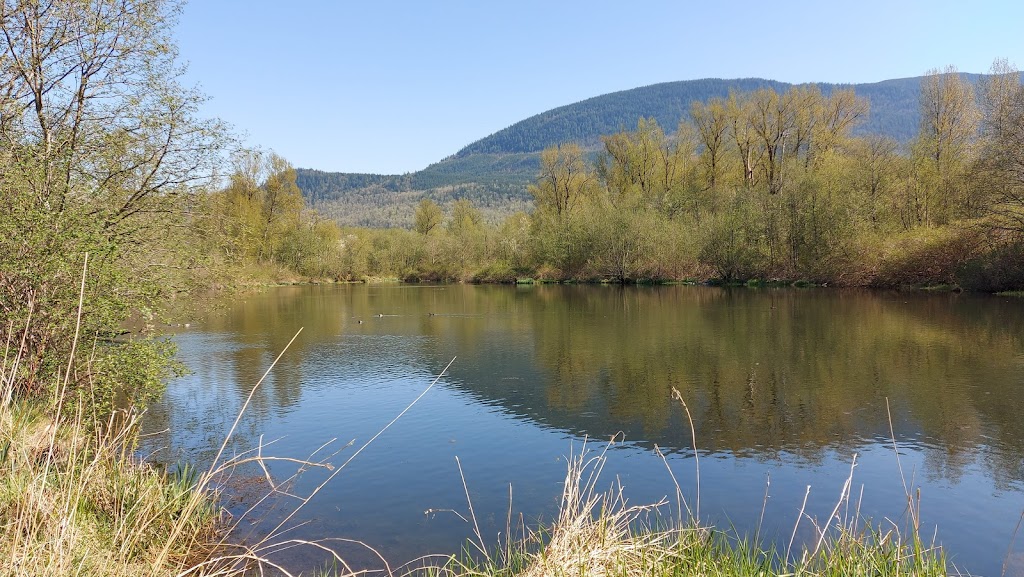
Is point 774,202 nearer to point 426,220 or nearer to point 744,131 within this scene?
point 744,131

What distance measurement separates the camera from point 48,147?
9.61m

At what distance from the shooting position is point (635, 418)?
13.3 m

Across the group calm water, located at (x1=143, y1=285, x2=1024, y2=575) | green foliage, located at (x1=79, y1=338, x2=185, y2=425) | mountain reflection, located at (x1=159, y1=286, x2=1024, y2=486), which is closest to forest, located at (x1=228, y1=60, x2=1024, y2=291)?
mountain reflection, located at (x1=159, y1=286, x2=1024, y2=486)

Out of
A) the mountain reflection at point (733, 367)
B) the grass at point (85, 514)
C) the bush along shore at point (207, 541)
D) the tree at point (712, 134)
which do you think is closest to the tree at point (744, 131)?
the tree at point (712, 134)

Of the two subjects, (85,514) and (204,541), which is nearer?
(85,514)

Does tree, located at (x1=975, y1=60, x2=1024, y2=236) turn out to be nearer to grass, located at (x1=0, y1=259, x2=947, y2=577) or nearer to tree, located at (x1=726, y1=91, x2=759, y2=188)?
tree, located at (x1=726, y1=91, x2=759, y2=188)

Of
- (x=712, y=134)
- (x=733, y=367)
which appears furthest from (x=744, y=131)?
(x=733, y=367)

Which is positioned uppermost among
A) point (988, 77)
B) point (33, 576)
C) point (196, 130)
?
point (988, 77)

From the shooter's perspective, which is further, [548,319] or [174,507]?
[548,319]

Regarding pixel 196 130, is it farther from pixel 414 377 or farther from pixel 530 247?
pixel 530 247

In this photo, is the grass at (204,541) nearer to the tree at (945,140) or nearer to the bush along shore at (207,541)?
the bush along shore at (207,541)

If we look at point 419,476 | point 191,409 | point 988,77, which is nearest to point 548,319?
point 191,409

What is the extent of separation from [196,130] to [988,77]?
5837cm

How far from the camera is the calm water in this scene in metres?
8.49
